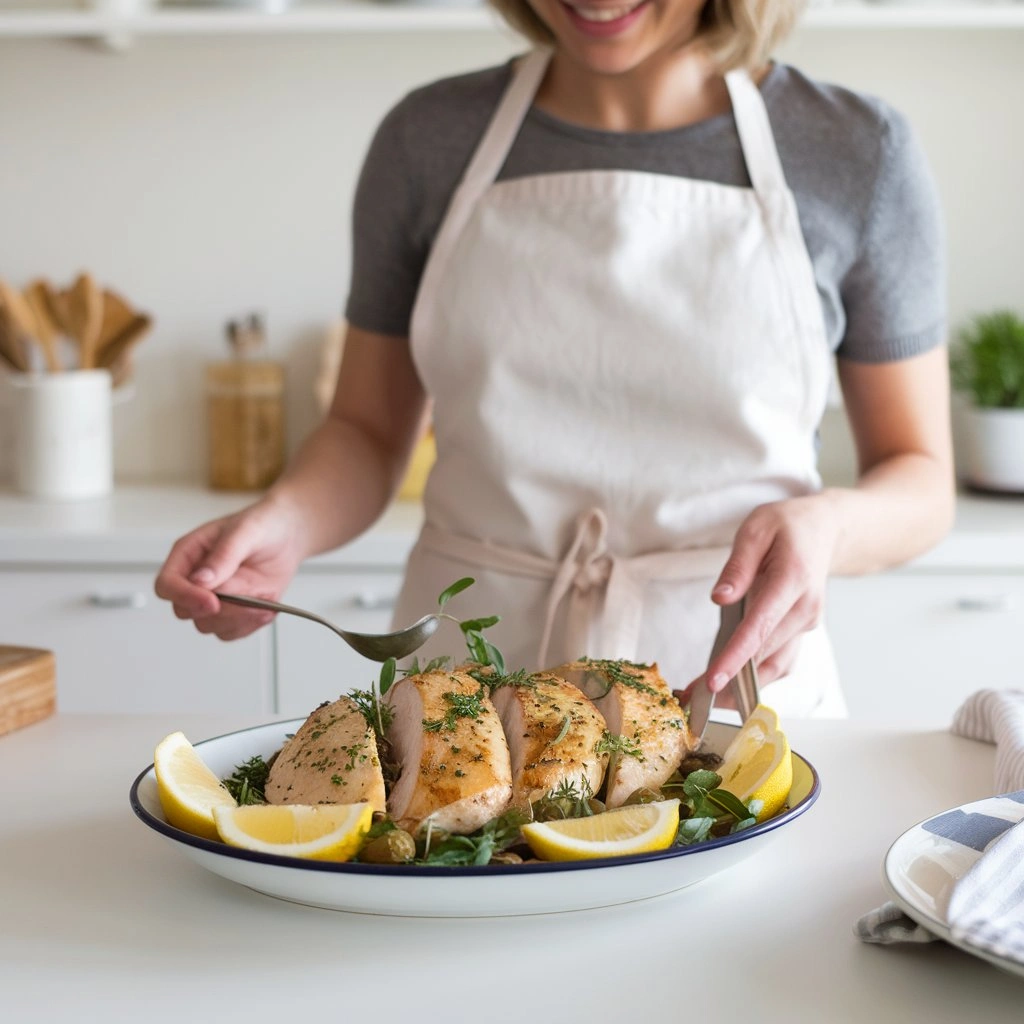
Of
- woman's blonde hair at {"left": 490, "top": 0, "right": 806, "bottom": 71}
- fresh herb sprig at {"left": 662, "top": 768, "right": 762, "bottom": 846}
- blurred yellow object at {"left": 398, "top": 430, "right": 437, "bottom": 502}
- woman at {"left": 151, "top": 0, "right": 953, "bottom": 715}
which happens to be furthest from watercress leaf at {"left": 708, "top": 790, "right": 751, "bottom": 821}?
blurred yellow object at {"left": 398, "top": 430, "right": 437, "bottom": 502}

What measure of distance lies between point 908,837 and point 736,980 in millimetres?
128

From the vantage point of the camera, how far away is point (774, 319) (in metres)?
1.35

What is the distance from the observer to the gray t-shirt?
53.0 inches

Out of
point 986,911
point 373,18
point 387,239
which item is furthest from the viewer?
point 373,18

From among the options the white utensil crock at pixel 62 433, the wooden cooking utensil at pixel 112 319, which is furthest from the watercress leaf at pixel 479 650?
the wooden cooking utensil at pixel 112 319

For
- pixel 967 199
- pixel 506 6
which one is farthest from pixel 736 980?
pixel 967 199

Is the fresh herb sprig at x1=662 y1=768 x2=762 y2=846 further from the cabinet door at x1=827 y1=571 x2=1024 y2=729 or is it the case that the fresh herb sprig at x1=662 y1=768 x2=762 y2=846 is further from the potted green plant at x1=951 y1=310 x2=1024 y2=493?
the potted green plant at x1=951 y1=310 x2=1024 y2=493

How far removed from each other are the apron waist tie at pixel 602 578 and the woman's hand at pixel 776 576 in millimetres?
287

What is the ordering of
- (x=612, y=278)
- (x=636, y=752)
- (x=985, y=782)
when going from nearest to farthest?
(x=636, y=752) < (x=985, y=782) < (x=612, y=278)

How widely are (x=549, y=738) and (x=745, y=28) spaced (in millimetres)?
834

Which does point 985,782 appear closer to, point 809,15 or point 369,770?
point 369,770

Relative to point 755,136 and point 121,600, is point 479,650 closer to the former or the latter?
point 755,136

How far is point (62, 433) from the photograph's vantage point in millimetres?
2389

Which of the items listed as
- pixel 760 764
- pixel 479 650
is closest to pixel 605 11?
pixel 479 650
